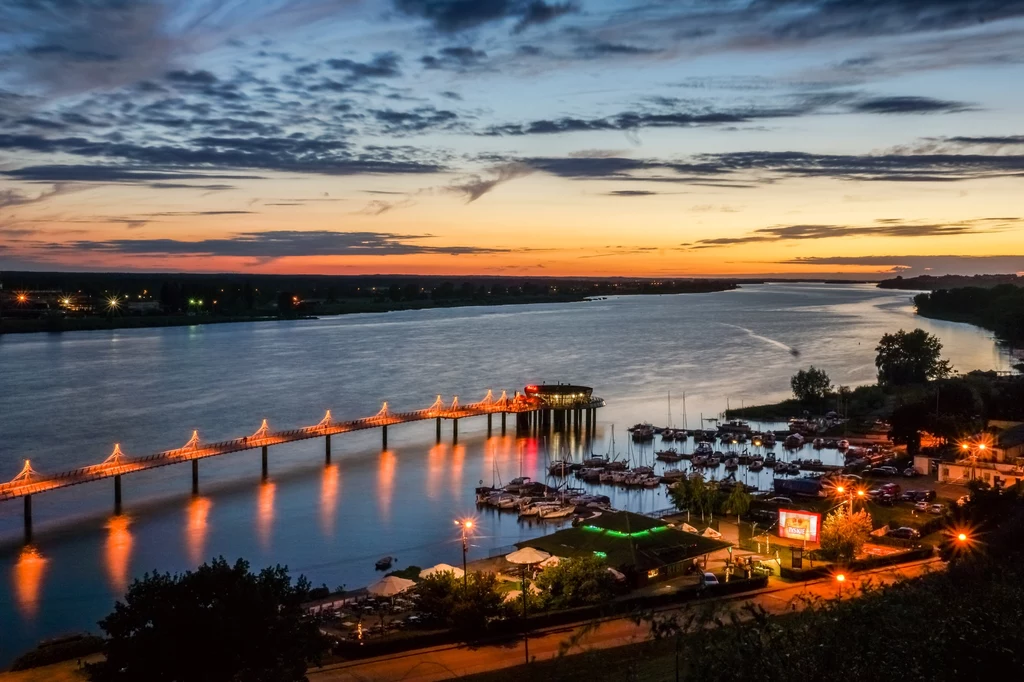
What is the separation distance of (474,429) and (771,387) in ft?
79.0

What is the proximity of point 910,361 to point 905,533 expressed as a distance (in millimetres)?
39243

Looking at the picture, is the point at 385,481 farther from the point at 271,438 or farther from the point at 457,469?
the point at 271,438

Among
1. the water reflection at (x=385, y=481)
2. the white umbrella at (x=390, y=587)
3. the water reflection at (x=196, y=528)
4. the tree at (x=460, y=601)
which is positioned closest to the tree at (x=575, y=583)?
the tree at (x=460, y=601)

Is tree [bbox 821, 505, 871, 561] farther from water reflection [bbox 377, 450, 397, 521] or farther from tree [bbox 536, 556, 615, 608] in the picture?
→ water reflection [bbox 377, 450, 397, 521]

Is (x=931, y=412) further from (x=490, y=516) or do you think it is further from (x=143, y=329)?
(x=143, y=329)

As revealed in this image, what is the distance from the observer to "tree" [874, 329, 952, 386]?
2292 inches

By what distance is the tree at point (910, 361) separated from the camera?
2292 inches

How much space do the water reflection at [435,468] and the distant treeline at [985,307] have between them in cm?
6391

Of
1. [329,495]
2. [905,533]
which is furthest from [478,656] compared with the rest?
[329,495]

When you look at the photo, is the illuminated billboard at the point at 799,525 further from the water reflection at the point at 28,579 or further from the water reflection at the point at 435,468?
the water reflection at the point at 28,579

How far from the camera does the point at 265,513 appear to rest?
31.2 meters

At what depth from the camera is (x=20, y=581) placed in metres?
24.1

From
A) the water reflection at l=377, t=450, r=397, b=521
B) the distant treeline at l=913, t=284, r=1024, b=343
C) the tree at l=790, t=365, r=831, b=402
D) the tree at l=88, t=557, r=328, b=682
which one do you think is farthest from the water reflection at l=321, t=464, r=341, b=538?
the distant treeline at l=913, t=284, r=1024, b=343

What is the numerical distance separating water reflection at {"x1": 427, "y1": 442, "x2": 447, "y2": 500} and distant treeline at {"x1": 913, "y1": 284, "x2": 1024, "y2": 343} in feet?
210
